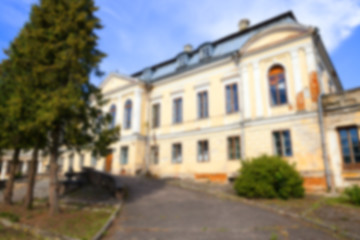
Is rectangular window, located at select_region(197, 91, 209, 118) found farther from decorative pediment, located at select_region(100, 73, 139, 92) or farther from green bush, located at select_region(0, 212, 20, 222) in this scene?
green bush, located at select_region(0, 212, 20, 222)

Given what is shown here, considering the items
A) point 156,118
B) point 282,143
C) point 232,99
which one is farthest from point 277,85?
point 156,118

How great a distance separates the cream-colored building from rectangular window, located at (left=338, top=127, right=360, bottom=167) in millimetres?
194

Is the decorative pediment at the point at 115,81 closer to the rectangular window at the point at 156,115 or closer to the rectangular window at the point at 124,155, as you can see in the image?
the rectangular window at the point at 156,115

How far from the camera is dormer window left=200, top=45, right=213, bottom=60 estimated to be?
72.7ft

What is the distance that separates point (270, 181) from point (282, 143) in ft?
15.6

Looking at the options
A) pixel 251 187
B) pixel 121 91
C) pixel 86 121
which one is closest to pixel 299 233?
pixel 251 187

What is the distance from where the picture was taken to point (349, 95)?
14.3 meters

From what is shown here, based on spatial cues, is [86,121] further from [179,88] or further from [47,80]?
[179,88]

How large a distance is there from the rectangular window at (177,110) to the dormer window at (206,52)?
4.38m

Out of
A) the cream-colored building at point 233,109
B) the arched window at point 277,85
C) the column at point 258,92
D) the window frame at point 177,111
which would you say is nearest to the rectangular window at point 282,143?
the cream-colored building at point 233,109

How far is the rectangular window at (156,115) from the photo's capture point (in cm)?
2430

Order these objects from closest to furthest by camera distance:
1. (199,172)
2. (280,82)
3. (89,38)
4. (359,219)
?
(359,219), (89,38), (280,82), (199,172)

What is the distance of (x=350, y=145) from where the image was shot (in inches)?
549

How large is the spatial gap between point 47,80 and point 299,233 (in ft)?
34.3
